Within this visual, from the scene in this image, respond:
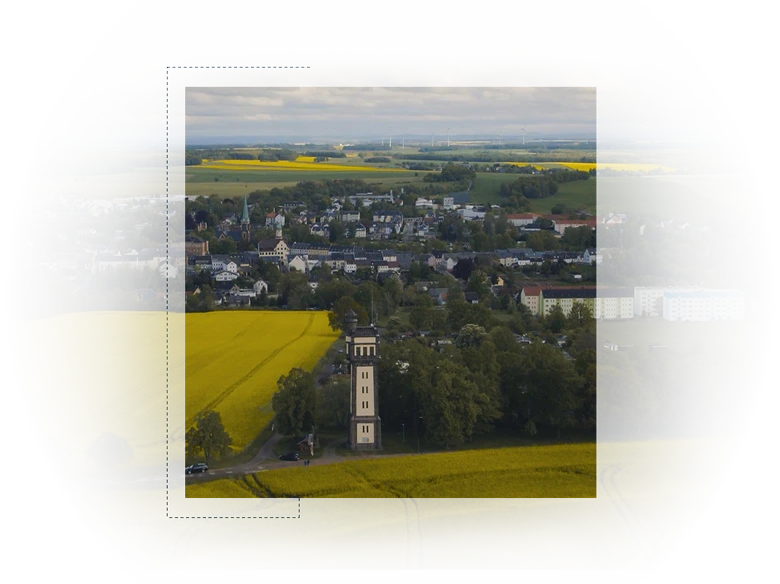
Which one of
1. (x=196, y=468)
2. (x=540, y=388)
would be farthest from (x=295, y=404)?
(x=540, y=388)

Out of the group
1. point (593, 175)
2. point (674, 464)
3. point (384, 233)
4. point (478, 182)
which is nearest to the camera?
point (674, 464)

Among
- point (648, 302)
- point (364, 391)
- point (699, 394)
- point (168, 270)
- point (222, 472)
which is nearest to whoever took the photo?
point (222, 472)

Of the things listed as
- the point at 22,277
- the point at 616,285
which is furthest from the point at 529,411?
the point at 22,277

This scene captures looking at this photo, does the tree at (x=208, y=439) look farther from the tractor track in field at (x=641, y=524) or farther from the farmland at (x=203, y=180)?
the tractor track in field at (x=641, y=524)

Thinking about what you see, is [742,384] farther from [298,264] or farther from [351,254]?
[351,254]

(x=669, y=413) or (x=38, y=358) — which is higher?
(x=38, y=358)

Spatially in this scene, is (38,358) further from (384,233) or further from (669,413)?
(384,233)
